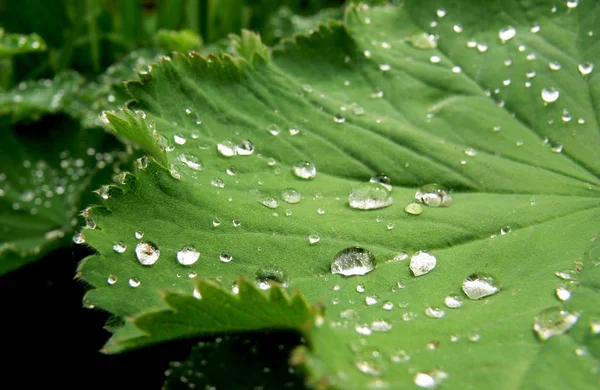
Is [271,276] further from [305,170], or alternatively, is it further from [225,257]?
[305,170]

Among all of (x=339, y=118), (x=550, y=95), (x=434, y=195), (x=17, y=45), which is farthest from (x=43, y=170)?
(x=550, y=95)

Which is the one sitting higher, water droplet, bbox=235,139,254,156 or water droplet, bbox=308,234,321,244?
water droplet, bbox=235,139,254,156

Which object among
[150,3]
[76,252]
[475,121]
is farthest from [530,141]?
[150,3]

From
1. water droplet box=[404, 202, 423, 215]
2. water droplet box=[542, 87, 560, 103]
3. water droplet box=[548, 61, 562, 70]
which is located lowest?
water droplet box=[404, 202, 423, 215]

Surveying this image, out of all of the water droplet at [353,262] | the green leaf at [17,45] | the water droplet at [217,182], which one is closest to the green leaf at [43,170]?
the green leaf at [17,45]

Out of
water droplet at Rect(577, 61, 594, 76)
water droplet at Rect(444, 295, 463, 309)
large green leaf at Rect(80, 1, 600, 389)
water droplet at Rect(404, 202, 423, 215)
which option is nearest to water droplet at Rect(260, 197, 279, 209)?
large green leaf at Rect(80, 1, 600, 389)

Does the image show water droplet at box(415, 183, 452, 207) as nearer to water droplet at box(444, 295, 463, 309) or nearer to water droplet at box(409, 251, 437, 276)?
water droplet at box(409, 251, 437, 276)

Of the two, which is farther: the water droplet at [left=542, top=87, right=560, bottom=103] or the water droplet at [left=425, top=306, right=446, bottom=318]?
the water droplet at [left=542, top=87, right=560, bottom=103]
